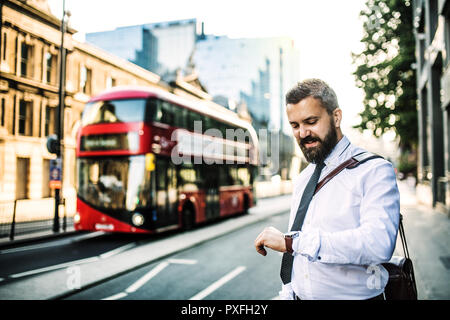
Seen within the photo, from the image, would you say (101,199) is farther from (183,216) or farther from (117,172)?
(183,216)

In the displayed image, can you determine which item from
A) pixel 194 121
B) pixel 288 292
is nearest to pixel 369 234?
pixel 288 292

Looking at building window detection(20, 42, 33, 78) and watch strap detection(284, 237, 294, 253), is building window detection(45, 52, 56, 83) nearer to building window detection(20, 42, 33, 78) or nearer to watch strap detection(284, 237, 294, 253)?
building window detection(20, 42, 33, 78)

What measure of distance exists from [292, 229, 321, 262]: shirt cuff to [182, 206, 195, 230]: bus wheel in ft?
31.5

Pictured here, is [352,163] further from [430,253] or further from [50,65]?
[50,65]

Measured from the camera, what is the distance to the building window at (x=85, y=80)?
16.0 metres

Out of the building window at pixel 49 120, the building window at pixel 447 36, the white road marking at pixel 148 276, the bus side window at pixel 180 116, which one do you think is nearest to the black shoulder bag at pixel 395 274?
the white road marking at pixel 148 276

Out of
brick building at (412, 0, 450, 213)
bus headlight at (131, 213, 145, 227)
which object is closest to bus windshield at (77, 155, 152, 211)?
bus headlight at (131, 213, 145, 227)

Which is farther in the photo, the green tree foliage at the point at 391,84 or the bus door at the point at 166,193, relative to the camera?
the green tree foliage at the point at 391,84

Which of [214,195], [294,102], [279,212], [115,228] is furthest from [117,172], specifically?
[279,212]

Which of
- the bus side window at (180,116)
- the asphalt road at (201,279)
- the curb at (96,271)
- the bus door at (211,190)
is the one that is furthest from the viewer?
the bus door at (211,190)

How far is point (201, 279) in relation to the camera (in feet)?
18.9

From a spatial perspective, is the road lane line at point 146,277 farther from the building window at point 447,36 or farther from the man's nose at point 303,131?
the building window at point 447,36

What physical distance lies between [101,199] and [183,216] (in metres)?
2.62

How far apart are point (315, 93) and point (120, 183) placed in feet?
26.2
